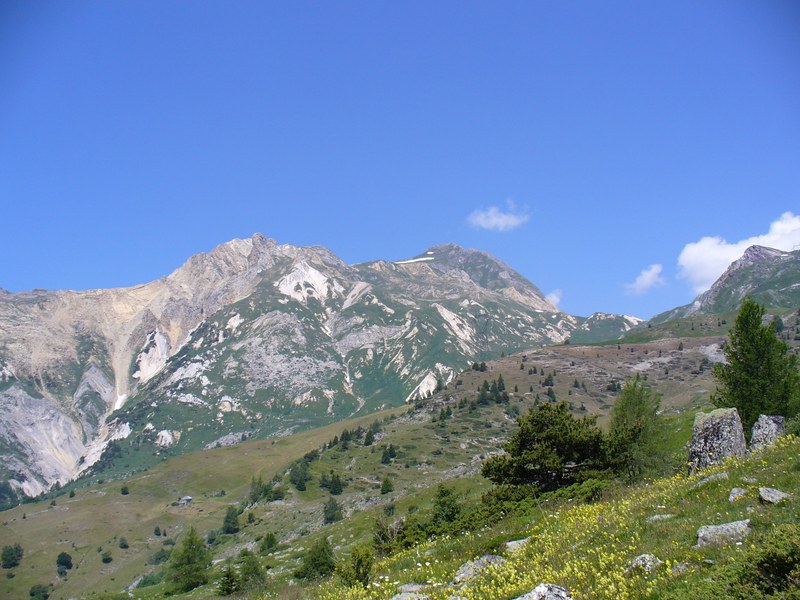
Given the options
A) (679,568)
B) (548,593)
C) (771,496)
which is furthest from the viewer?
(771,496)

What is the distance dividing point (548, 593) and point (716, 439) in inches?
599

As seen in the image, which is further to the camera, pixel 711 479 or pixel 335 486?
pixel 335 486

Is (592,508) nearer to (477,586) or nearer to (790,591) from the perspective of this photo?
(477,586)

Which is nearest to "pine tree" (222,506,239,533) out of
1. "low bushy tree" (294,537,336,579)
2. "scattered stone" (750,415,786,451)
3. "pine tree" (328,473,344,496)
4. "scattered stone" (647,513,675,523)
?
"pine tree" (328,473,344,496)

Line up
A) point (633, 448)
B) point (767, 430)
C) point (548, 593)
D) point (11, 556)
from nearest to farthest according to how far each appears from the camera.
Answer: point (548, 593) < point (767, 430) < point (633, 448) < point (11, 556)

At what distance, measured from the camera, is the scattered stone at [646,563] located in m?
11.9

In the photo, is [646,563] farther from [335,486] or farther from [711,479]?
[335,486]

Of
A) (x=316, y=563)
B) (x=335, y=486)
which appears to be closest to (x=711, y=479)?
(x=316, y=563)

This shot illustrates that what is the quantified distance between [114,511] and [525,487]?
213m

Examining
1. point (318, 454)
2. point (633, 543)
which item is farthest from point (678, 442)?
point (318, 454)

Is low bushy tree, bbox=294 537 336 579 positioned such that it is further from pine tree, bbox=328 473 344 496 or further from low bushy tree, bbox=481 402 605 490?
pine tree, bbox=328 473 344 496

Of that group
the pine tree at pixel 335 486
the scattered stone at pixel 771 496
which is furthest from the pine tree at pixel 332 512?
the scattered stone at pixel 771 496

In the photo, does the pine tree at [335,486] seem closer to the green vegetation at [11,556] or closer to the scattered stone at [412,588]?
the green vegetation at [11,556]

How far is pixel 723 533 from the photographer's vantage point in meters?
12.3
